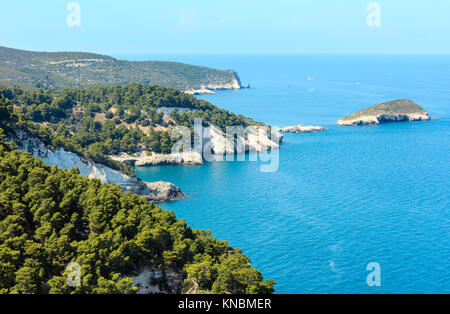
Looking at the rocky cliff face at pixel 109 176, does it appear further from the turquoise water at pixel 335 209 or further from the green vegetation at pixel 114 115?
the green vegetation at pixel 114 115

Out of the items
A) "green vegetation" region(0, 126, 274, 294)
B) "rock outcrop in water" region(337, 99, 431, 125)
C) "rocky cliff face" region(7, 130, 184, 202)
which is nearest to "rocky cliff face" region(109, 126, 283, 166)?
"rocky cliff face" region(7, 130, 184, 202)

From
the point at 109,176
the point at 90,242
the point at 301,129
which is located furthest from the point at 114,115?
the point at 90,242

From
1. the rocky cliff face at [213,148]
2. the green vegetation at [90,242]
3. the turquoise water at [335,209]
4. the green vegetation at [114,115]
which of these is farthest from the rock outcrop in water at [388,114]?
the green vegetation at [90,242]

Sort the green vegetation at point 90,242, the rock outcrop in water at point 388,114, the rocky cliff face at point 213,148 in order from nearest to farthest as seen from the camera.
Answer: the green vegetation at point 90,242 < the rocky cliff face at point 213,148 < the rock outcrop in water at point 388,114

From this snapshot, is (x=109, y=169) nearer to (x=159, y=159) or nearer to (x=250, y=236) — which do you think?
(x=159, y=159)
